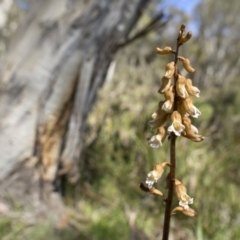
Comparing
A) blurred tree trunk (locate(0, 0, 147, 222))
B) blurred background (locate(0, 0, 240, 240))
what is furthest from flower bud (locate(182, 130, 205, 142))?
blurred tree trunk (locate(0, 0, 147, 222))

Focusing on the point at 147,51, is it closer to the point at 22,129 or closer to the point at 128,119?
the point at 128,119

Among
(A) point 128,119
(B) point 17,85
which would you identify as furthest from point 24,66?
(A) point 128,119

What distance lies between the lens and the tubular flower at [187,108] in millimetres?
818

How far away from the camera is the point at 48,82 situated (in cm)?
230

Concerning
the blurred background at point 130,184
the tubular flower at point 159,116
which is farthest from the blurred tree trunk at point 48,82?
the tubular flower at point 159,116

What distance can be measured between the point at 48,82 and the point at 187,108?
159 centimetres

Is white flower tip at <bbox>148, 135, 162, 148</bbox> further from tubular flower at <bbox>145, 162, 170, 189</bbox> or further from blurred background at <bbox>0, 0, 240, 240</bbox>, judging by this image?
blurred background at <bbox>0, 0, 240, 240</bbox>

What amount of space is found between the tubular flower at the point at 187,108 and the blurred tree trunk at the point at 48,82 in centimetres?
156

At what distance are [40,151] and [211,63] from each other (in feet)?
67.5

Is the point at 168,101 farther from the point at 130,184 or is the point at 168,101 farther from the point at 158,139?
the point at 130,184

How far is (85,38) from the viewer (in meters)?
2.32

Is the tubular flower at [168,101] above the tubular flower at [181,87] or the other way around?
the other way around

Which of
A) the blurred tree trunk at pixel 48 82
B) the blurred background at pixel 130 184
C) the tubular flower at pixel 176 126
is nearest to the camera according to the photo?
the tubular flower at pixel 176 126

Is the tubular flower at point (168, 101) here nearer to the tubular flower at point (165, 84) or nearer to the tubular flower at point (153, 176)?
the tubular flower at point (165, 84)
